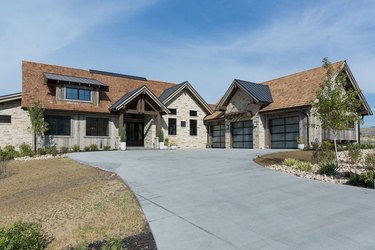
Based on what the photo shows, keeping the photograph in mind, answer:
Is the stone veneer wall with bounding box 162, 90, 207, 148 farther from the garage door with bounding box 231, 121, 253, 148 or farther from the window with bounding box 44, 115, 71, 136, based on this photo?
the window with bounding box 44, 115, 71, 136

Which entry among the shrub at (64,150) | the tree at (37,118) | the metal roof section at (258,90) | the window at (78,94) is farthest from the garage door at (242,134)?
the tree at (37,118)

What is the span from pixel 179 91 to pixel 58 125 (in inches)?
458

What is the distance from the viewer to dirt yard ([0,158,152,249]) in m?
7.31

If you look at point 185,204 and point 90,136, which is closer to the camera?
point 185,204

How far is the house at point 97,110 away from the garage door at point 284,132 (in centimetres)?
879

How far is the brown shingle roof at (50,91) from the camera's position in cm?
2528

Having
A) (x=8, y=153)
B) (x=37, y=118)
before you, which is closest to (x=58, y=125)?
(x=37, y=118)

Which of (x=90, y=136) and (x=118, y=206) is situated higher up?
(x=90, y=136)

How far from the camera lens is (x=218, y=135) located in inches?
1300

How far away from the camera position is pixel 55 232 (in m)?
7.56

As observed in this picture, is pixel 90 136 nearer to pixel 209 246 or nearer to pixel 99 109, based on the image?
pixel 99 109

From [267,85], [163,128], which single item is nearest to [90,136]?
[163,128]

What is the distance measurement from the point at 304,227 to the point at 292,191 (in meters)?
2.87

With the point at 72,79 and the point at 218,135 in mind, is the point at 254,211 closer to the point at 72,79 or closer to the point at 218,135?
the point at 72,79
